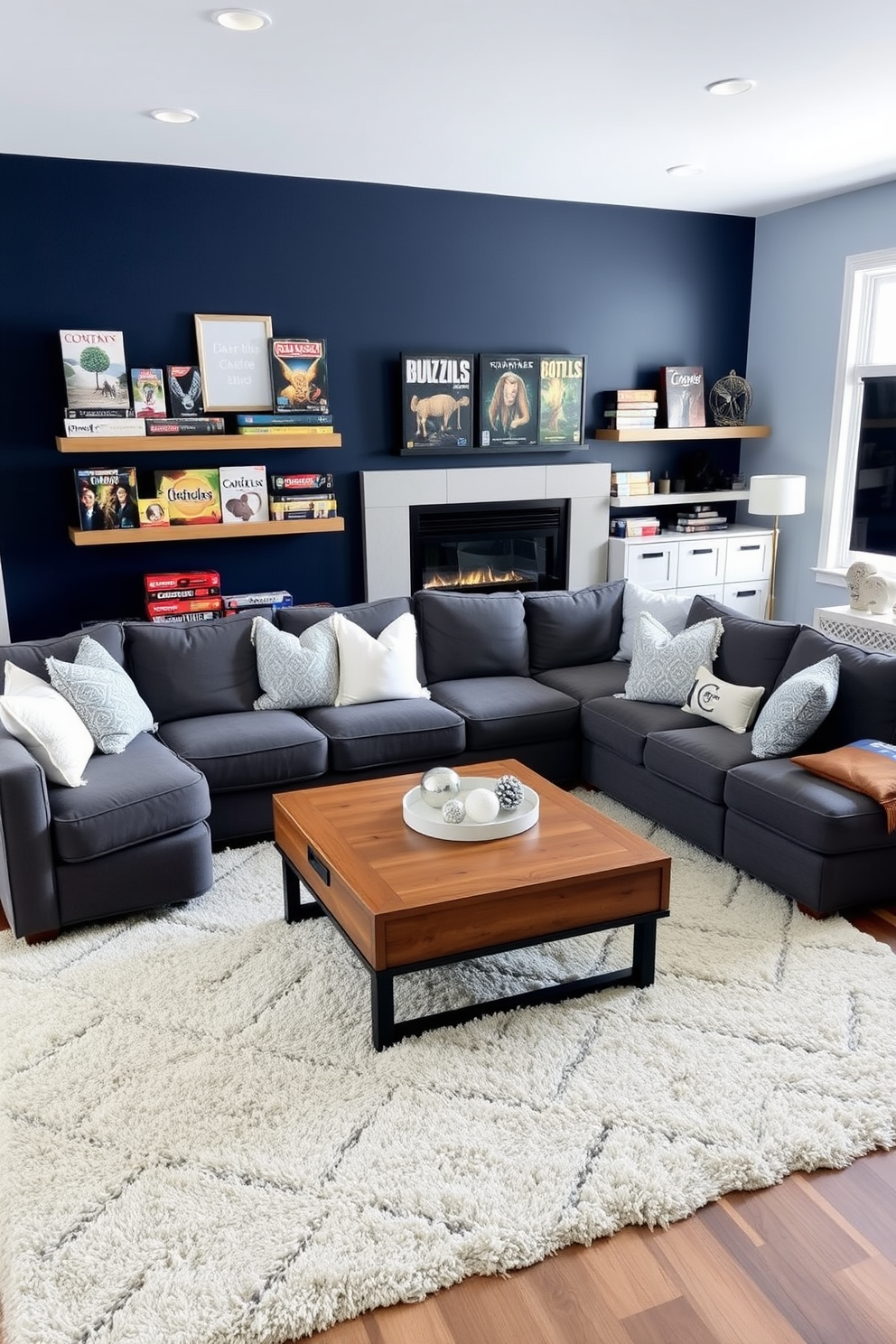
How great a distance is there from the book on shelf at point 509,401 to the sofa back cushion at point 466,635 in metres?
1.49

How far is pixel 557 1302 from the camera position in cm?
196

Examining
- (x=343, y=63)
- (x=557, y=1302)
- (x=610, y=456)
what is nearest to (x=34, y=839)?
(x=557, y=1302)

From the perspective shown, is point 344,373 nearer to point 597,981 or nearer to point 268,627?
point 268,627

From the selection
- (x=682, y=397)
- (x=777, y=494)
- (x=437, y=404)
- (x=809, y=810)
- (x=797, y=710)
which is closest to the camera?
(x=809, y=810)

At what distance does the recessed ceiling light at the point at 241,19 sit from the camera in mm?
3066

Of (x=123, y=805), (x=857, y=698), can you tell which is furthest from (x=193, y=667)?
(x=857, y=698)

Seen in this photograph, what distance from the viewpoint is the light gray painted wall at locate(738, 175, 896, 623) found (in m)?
5.91

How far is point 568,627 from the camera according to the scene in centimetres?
494

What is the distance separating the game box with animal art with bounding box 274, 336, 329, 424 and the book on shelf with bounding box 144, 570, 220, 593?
3.03ft

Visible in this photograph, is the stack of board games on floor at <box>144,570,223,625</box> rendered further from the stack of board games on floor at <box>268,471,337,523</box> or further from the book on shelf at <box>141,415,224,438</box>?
the book on shelf at <box>141,415,224,438</box>

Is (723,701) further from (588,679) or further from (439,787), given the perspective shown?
(439,787)

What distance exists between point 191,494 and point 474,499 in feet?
5.33

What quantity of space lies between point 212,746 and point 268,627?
2.14 ft

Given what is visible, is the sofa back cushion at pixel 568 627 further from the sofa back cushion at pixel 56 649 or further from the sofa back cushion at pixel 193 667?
the sofa back cushion at pixel 56 649
